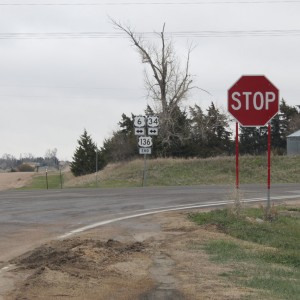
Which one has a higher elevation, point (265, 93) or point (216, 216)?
point (265, 93)

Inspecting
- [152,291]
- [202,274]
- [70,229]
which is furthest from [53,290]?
[70,229]

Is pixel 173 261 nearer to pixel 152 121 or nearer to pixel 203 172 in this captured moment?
pixel 152 121

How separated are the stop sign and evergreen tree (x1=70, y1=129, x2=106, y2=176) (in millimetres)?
55286

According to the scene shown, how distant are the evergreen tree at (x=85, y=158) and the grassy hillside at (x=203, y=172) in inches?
981

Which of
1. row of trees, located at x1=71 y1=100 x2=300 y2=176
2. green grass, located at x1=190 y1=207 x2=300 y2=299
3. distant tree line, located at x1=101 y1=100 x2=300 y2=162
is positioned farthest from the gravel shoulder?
distant tree line, located at x1=101 y1=100 x2=300 y2=162

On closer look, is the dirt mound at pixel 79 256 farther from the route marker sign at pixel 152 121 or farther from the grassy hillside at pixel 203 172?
the grassy hillside at pixel 203 172

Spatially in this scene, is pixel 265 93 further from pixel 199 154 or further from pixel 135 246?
pixel 199 154

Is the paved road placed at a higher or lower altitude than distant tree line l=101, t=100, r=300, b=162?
lower

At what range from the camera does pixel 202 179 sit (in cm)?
3734

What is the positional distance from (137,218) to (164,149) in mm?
45191

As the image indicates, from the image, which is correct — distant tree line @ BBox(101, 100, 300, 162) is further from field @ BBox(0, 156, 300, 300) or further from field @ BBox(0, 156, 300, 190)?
field @ BBox(0, 156, 300, 300)

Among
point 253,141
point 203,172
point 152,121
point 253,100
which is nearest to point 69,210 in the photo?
point 253,100

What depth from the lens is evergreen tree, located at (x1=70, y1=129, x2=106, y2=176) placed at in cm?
6812

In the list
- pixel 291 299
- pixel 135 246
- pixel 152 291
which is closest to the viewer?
pixel 291 299
